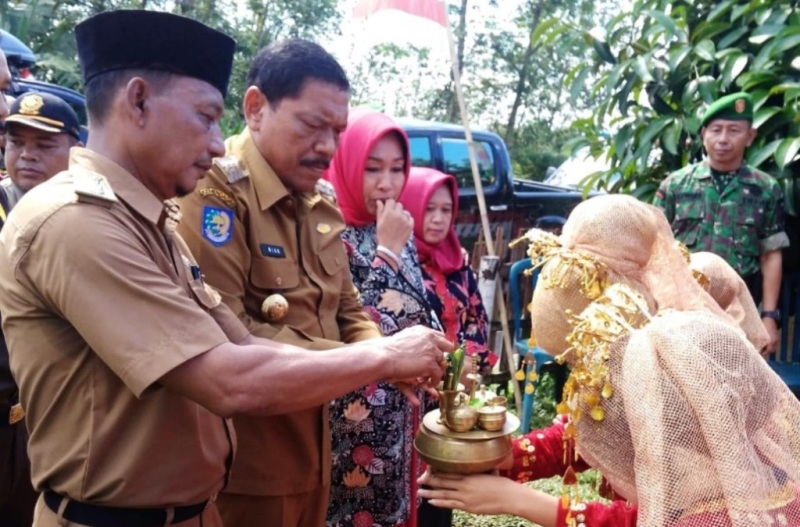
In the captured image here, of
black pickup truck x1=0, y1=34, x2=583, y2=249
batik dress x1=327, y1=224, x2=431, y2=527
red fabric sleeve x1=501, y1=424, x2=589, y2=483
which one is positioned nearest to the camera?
red fabric sleeve x1=501, y1=424, x2=589, y2=483

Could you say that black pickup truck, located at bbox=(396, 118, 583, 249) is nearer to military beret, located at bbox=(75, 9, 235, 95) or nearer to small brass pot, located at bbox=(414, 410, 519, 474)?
small brass pot, located at bbox=(414, 410, 519, 474)

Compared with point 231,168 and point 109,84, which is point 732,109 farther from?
point 109,84

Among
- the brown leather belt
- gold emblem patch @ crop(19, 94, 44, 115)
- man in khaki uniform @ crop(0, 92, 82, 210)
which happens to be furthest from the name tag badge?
gold emblem patch @ crop(19, 94, 44, 115)

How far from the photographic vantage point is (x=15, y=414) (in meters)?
2.67

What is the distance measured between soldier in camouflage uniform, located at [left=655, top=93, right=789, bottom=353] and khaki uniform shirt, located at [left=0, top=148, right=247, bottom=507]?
158 inches

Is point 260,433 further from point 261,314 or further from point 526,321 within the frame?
point 526,321

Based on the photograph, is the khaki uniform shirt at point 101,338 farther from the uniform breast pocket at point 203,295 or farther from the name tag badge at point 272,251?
the name tag badge at point 272,251

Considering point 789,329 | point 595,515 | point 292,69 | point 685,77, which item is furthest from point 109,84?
point 789,329

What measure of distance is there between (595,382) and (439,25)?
12.4 ft

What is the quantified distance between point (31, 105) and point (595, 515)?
3.01m

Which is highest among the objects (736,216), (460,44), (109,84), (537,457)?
(460,44)

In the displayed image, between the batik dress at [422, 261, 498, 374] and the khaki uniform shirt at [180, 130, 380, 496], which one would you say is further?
the batik dress at [422, 261, 498, 374]

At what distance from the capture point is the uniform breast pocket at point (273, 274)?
2145 millimetres

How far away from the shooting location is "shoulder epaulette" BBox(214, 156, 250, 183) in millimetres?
2180
